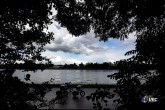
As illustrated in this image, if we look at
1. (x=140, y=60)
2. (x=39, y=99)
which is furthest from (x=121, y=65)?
(x=39, y=99)

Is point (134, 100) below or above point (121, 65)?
below

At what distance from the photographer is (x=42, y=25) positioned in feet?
14.4

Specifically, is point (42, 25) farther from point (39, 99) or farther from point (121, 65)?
point (121, 65)

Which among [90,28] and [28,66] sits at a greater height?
[90,28]

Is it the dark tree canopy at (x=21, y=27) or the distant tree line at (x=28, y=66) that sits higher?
the dark tree canopy at (x=21, y=27)

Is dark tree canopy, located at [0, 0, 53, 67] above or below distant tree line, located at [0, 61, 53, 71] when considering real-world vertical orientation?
above

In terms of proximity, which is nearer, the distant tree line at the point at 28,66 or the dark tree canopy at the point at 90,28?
the dark tree canopy at the point at 90,28

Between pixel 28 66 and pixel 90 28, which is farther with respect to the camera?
pixel 90 28

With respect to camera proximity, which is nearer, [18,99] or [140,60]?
[140,60]

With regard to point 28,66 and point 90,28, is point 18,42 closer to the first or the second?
point 28,66

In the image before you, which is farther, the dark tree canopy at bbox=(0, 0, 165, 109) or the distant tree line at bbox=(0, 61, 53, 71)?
the distant tree line at bbox=(0, 61, 53, 71)

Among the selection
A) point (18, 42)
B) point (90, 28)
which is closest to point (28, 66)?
point (18, 42)

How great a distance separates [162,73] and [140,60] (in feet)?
1.12

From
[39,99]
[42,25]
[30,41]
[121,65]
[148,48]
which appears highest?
[42,25]
